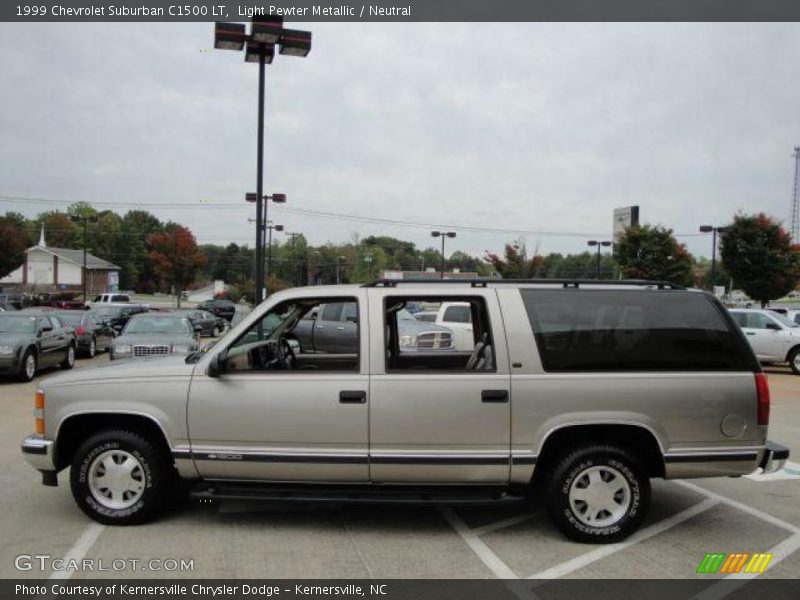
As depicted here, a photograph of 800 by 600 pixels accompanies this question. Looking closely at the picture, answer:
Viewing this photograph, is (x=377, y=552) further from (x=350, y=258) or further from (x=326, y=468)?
(x=350, y=258)

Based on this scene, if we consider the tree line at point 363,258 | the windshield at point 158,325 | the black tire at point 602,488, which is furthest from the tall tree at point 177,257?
the black tire at point 602,488

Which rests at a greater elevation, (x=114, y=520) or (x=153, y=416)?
(x=153, y=416)

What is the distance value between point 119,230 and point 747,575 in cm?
12359

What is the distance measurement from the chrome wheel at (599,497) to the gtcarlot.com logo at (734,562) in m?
0.63

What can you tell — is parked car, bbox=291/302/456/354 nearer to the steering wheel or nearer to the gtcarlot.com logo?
the steering wheel

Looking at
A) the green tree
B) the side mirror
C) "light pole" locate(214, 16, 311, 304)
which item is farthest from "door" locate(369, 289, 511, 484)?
the green tree

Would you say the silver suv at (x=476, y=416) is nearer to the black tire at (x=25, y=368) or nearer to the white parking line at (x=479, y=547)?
the white parking line at (x=479, y=547)

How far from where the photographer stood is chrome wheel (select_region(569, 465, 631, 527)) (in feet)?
16.3

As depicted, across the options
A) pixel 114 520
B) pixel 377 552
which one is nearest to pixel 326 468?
pixel 377 552

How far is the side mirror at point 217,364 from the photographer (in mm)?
4953

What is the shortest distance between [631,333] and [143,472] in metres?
3.81

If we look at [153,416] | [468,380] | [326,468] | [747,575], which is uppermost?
[468,380]

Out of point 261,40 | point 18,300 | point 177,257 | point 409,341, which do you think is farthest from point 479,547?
point 177,257

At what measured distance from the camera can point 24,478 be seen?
661 cm
